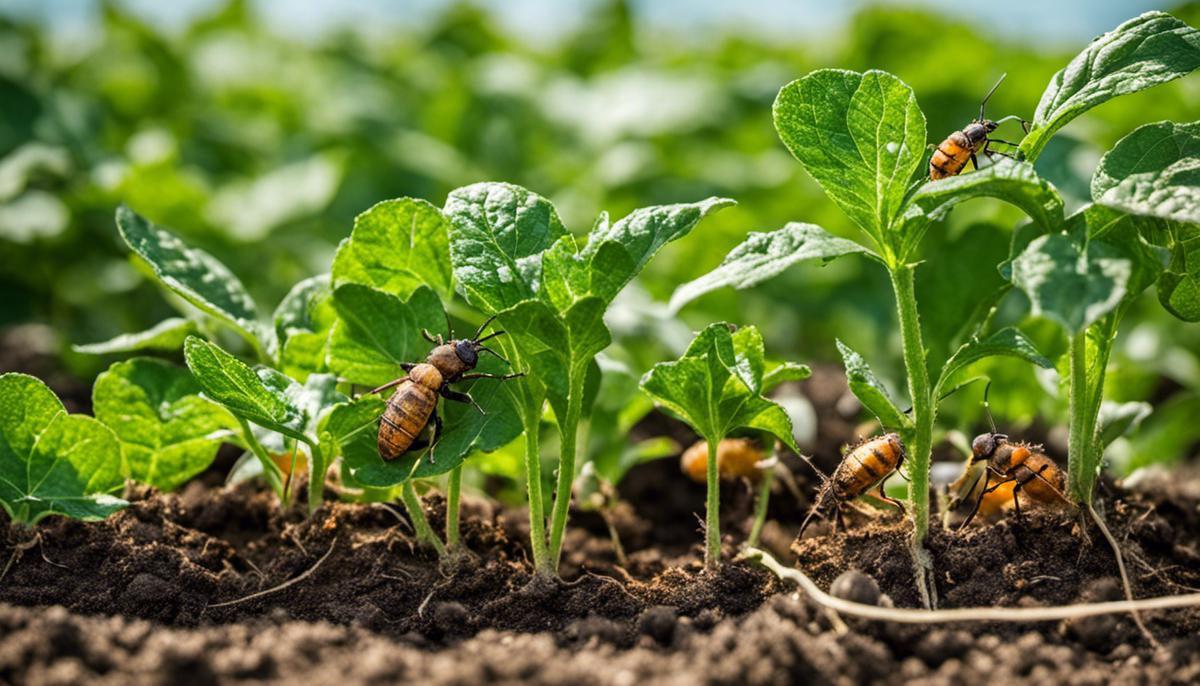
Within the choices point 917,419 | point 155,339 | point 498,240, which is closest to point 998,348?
point 917,419

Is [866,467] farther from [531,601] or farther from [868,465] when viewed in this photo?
[531,601]

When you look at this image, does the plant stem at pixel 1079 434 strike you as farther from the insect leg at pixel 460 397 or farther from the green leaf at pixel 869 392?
the insect leg at pixel 460 397

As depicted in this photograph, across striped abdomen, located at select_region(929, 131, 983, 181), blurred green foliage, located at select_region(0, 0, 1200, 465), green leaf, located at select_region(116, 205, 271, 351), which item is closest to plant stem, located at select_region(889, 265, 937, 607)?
striped abdomen, located at select_region(929, 131, 983, 181)

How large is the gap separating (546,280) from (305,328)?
73 centimetres

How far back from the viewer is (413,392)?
2.15 meters

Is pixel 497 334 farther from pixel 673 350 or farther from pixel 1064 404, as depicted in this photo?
pixel 1064 404

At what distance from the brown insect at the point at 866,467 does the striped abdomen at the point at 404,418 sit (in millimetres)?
781

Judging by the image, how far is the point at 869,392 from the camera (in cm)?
204

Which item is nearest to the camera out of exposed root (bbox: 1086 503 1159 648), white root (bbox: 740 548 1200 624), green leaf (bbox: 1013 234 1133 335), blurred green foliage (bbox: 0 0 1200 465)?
green leaf (bbox: 1013 234 1133 335)

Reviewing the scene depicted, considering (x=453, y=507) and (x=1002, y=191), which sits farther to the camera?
(x=453, y=507)

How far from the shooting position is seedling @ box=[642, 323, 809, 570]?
2.11 metres

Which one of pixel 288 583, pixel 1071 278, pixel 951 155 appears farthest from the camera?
pixel 951 155

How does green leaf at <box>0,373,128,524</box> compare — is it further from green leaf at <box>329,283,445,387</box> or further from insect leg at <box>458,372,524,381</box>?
insect leg at <box>458,372,524,381</box>

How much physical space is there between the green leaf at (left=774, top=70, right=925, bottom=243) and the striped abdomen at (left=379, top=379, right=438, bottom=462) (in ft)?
2.67
